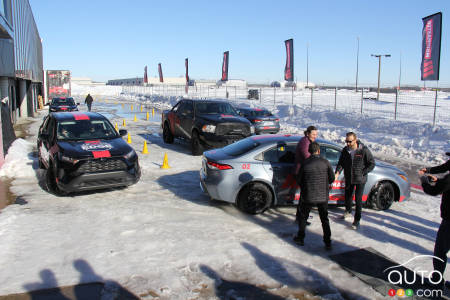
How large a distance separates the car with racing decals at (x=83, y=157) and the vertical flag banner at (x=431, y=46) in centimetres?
1545

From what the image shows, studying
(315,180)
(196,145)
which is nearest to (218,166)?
(315,180)

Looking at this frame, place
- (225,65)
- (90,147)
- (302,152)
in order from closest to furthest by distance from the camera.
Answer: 1. (302,152)
2. (90,147)
3. (225,65)

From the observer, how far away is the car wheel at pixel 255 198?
6.60 meters

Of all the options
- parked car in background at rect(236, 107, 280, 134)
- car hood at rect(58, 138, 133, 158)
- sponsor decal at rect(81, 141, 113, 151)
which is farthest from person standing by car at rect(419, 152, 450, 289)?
parked car in background at rect(236, 107, 280, 134)

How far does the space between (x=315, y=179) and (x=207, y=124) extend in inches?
279

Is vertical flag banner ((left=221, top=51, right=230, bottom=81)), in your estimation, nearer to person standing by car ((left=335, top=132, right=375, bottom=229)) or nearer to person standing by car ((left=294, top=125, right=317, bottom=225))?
person standing by car ((left=294, top=125, right=317, bottom=225))

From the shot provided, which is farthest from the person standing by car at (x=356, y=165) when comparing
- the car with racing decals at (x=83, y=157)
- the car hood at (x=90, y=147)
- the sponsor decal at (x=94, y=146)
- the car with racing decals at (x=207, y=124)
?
the car with racing decals at (x=207, y=124)

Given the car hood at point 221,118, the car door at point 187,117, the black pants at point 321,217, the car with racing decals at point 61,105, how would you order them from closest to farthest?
the black pants at point 321,217, the car hood at point 221,118, the car door at point 187,117, the car with racing decals at point 61,105

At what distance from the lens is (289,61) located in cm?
3216

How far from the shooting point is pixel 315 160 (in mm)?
5172

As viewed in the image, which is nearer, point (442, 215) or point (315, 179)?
point (442, 215)

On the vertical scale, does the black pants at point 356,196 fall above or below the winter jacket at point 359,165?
below

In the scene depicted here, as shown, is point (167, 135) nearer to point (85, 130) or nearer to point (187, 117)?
point (187, 117)

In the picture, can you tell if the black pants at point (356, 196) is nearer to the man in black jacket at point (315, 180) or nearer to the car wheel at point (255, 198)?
the man in black jacket at point (315, 180)
